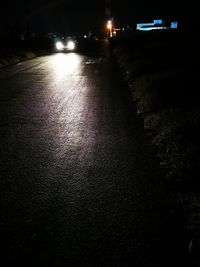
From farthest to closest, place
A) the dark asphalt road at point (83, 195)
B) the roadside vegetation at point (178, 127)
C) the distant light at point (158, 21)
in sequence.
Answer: the distant light at point (158, 21) < the roadside vegetation at point (178, 127) < the dark asphalt road at point (83, 195)

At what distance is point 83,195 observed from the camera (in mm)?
4676

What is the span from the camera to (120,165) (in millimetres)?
5793

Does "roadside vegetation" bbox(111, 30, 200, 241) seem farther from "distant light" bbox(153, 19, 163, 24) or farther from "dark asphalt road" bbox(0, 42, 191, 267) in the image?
"distant light" bbox(153, 19, 163, 24)

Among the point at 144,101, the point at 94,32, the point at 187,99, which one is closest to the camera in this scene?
the point at 187,99

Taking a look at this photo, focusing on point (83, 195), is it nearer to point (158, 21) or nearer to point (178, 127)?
point (178, 127)

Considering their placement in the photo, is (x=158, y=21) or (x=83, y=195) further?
(x=158, y=21)

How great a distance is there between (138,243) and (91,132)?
4.40 meters

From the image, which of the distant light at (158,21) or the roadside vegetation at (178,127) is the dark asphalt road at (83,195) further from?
the distant light at (158,21)

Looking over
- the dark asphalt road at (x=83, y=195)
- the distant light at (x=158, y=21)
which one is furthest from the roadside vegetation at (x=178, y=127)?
the distant light at (x=158, y=21)

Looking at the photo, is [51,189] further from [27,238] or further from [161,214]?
[161,214]

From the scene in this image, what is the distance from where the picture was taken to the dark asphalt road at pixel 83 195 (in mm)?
3455

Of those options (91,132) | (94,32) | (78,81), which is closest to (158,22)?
(94,32)

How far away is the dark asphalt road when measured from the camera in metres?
3.46

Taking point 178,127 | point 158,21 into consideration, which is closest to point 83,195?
point 178,127
